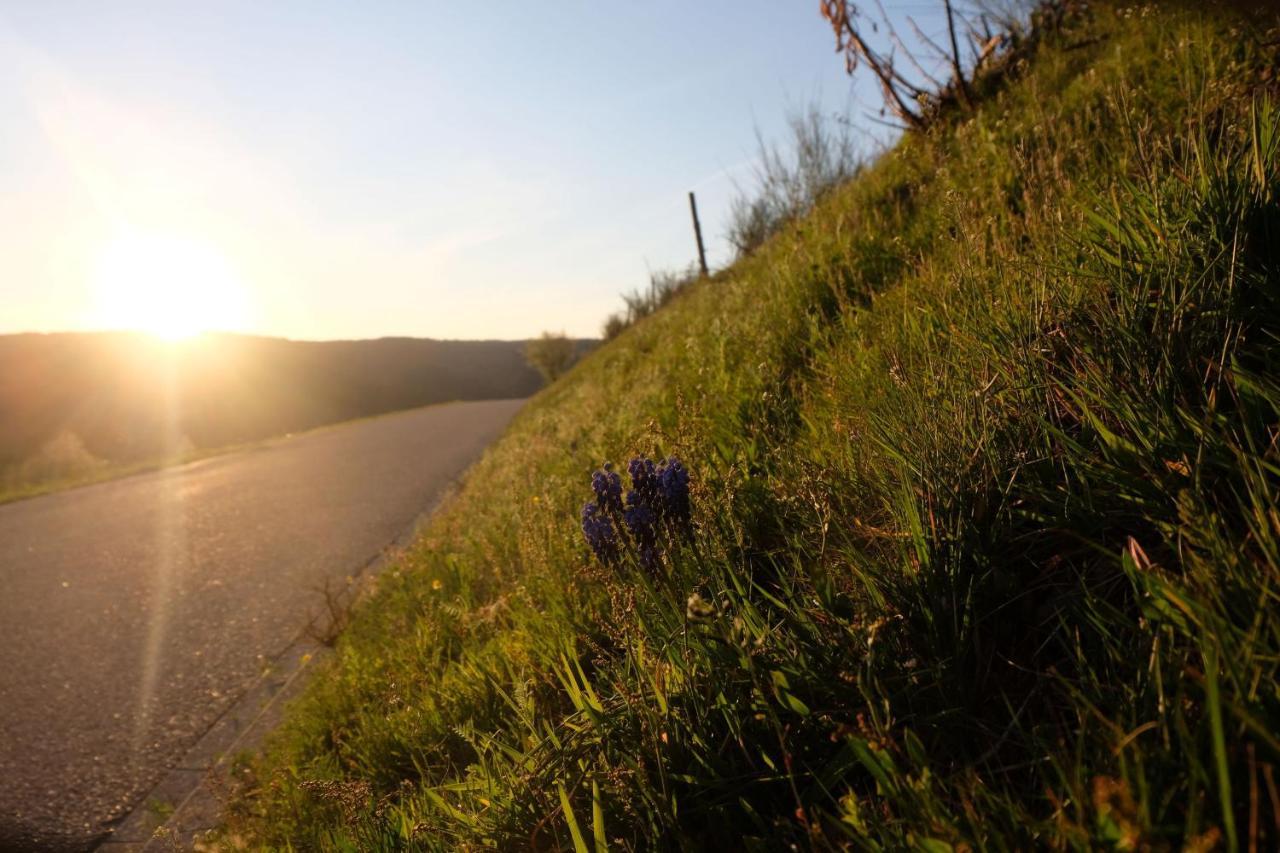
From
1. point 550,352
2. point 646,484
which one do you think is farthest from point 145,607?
point 550,352

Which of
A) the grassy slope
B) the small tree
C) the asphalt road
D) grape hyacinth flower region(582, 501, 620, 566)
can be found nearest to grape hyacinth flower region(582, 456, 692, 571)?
grape hyacinth flower region(582, 501, 620, 566)

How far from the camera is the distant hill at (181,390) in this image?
40875mm

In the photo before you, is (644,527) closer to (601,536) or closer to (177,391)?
(601,536)

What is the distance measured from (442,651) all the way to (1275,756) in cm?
297

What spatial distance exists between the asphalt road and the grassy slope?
3.32ft

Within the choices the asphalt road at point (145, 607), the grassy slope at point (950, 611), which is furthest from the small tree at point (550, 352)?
the grassy slope at point (950, 611)

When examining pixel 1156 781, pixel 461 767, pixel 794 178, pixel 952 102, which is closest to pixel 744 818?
pixel 1156 781

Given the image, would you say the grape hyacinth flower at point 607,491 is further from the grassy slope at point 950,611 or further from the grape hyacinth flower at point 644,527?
the grassy slope at point 950,611

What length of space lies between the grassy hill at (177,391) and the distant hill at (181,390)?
11 cm

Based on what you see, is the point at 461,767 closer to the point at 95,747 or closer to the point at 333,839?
the point at 333,839

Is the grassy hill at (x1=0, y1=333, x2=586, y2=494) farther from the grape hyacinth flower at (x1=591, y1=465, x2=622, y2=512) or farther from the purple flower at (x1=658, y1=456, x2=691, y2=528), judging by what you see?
the purple flower at (x1=658, y1=456, x2=691, y2=528)

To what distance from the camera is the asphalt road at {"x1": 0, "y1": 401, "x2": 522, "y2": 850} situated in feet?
11.5

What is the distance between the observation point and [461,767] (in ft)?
8.01

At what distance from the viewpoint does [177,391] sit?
166 ft
